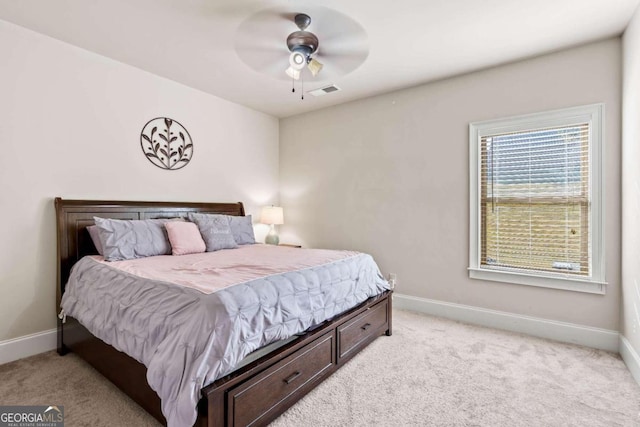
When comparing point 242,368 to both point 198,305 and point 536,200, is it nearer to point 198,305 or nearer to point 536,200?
point 198,305

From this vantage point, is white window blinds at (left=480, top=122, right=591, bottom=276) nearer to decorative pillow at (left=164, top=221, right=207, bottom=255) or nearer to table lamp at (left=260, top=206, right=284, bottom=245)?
table lamp at (left=260, top=206, right=284, bottom=245)

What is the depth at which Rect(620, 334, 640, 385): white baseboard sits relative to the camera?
2123mm

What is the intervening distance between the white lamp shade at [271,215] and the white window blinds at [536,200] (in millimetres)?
2576

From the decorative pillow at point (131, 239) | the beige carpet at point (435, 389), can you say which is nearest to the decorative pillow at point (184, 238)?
the decorative pillow at point (131, 239)

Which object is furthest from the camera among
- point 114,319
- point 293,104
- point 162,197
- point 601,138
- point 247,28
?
point 293,104

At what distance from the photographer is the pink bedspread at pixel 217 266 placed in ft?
6.02

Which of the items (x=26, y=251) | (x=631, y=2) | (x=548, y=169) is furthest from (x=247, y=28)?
(x=548, y=169)

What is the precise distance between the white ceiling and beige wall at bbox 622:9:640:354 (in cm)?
29

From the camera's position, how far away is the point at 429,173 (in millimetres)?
3535

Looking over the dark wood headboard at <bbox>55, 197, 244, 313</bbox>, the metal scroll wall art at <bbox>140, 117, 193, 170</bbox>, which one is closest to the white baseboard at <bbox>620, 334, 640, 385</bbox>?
the dark wood headboard at <bbox>55, 197, 244, 313</bbox>

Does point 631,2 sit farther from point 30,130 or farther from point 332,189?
point 30,130

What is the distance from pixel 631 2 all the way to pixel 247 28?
9.01 ft

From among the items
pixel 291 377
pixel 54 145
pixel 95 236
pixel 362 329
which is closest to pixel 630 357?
pixel 362 329

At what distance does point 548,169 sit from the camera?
2910mm
